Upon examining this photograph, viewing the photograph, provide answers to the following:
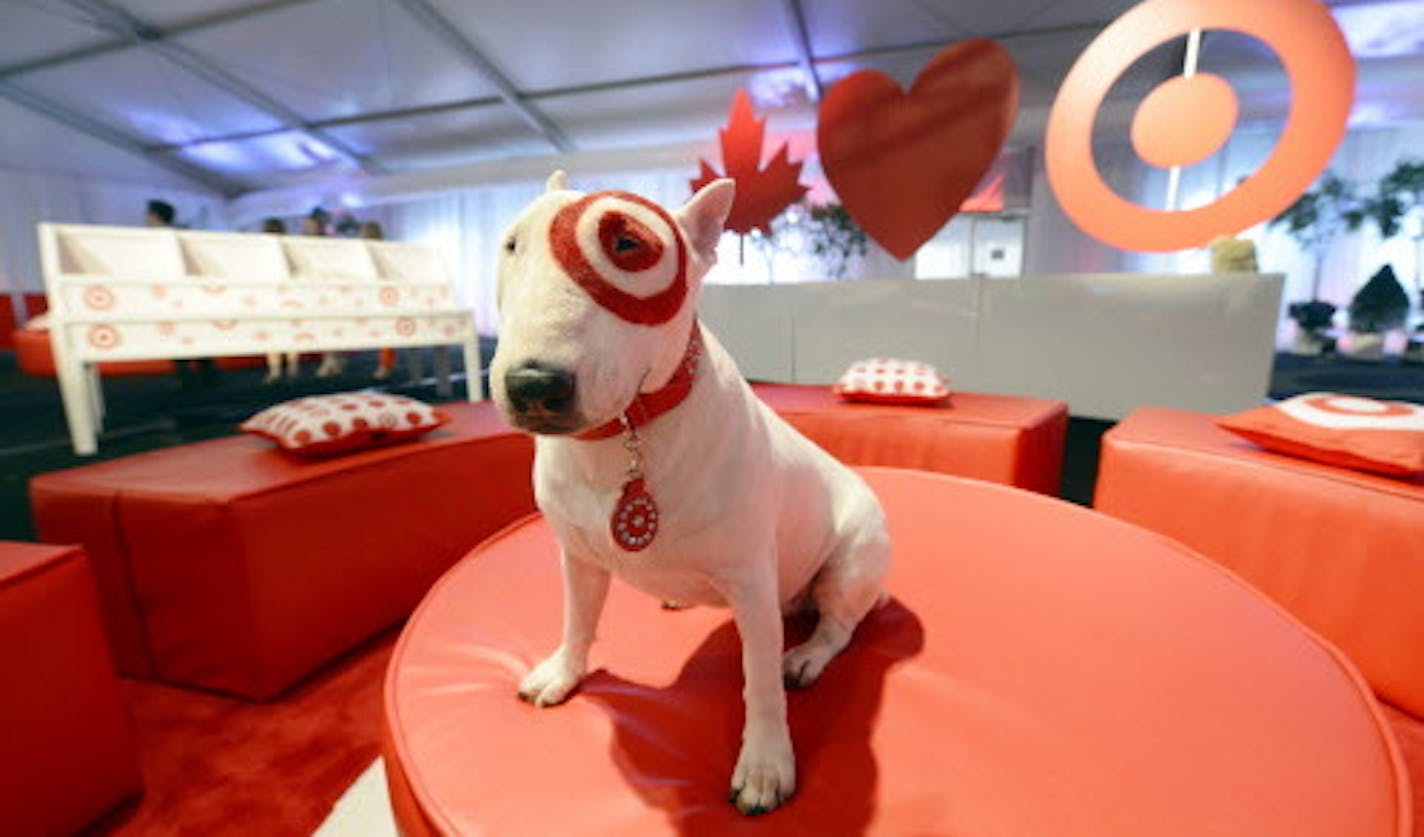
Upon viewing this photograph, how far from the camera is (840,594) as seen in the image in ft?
3.34

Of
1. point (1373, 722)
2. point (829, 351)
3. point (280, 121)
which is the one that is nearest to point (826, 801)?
point (1373, 722)

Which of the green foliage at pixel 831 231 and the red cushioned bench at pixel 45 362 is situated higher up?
the green foliage at pixel 831 231

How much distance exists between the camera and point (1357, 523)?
4.54ft

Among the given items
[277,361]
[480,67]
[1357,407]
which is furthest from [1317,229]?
[277,361]

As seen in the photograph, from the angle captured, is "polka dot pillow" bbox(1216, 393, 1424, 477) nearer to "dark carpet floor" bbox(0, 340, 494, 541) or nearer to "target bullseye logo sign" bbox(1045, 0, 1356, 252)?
"target bullseye logo sign" bbox(1045, 0, 1356, 252)

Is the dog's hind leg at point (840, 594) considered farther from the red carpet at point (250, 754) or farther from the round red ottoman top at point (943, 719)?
the red carpet at point (250, 754)

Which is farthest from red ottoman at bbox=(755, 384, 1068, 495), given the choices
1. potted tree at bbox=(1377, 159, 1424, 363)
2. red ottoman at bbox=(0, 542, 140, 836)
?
potted tree at bbox=(1377, 159, 1424, 363)

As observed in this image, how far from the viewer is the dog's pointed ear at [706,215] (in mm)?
716

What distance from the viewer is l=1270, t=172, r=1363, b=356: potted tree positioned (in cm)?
677

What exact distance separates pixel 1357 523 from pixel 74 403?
4.86 m

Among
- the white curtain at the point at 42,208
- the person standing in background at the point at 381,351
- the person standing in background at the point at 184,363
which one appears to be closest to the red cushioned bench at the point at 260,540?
the person standing in background at the point at 184,363

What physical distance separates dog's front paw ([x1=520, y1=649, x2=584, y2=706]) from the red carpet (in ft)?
2.14

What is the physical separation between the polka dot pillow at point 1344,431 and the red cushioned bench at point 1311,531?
3cm

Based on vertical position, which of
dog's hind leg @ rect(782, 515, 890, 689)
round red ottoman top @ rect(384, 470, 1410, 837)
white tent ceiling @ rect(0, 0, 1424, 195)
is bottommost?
round red ottoman top @ rect(384, 470, 1410, 837)
